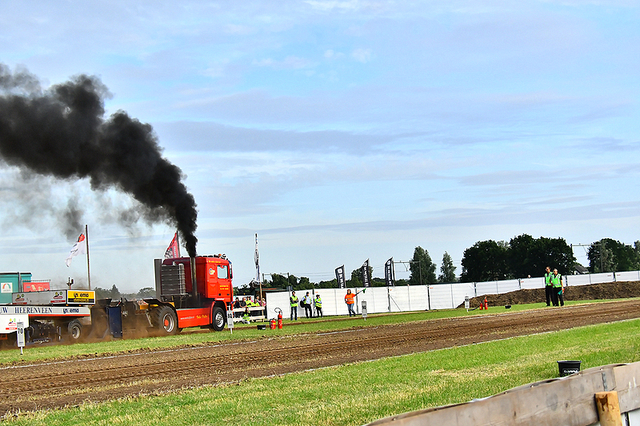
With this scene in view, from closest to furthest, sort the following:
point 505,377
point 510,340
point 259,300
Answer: point 505,377 → point 510,340 → point 259,300

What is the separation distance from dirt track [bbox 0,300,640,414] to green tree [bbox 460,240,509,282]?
102 metres

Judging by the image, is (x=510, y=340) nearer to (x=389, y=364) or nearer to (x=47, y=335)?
(x=389, y=364)

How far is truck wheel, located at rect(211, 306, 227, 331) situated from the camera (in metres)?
31.6

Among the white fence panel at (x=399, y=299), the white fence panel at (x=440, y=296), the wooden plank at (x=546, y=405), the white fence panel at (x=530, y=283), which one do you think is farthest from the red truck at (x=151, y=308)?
the white fence panel at (x=530, y=283)

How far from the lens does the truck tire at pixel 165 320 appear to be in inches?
1126

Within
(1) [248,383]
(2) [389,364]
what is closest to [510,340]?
(2) [389,364]

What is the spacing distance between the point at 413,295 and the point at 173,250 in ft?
78.0

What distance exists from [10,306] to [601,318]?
21014 mm

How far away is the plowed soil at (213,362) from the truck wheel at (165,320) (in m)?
7.40

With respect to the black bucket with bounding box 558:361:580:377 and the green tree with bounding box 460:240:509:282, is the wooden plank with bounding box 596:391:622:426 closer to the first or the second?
the black bucket with bounding box 558:361:580:377

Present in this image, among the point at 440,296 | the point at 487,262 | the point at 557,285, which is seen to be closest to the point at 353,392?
the point at 557,285

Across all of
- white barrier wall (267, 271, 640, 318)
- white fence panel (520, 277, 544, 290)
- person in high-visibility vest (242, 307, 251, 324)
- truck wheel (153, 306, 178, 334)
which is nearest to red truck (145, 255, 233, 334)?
truck wheel (153, 306, 178, 334)

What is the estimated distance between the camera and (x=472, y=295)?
55.9 m

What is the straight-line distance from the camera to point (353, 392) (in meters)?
9.70
